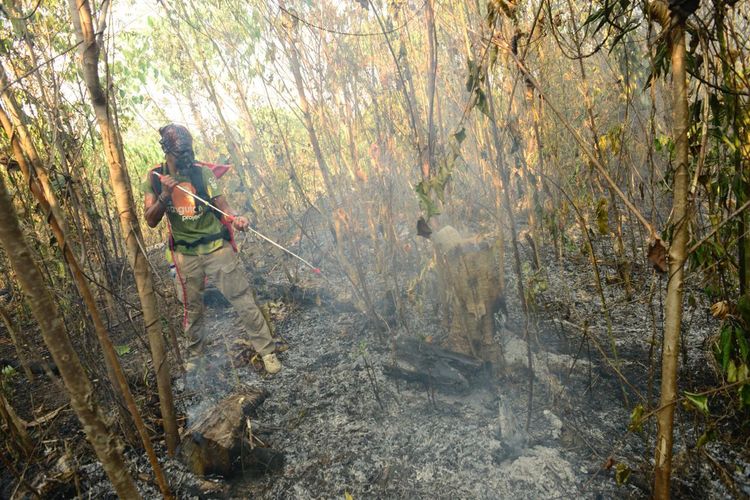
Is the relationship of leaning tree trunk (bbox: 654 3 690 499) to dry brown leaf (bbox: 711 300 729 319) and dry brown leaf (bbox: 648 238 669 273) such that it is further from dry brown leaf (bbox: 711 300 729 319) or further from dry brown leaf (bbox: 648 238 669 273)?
dry brown leaf (bbox: 711 300 729 319)

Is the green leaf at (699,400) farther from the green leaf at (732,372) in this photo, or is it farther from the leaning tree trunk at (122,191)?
the leaning tree trunk at (122,191)

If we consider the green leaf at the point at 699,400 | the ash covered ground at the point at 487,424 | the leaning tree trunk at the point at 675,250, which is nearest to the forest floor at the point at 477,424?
the ash covered ground at the point at 487,424

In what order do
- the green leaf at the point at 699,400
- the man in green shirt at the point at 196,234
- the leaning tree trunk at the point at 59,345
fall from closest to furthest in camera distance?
the leaning tree trunk at the point at 59,345, the green leaf at the point at 699,400, the man in green shirt at the point at 196,234

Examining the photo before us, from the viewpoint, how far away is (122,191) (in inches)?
64.7

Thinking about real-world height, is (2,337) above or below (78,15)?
below

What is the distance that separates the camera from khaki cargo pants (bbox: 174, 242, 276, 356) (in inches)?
121

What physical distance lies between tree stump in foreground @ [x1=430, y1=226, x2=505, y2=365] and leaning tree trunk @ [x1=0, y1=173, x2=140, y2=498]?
1.83 metres

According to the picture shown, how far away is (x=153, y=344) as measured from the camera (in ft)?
6.19

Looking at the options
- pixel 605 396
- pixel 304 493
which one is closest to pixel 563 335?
pixel 605 396

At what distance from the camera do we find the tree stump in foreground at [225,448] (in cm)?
198

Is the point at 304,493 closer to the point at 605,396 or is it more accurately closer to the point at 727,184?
the point at 605,396

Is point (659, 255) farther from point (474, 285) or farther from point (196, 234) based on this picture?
point (196, 234)

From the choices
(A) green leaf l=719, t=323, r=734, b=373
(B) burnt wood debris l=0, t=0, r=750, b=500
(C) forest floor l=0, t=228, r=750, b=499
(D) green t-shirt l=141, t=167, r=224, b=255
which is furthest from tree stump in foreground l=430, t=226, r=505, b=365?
(D) green t-shirt l=141, t=167, r=224, b=255

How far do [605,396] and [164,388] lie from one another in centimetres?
229
